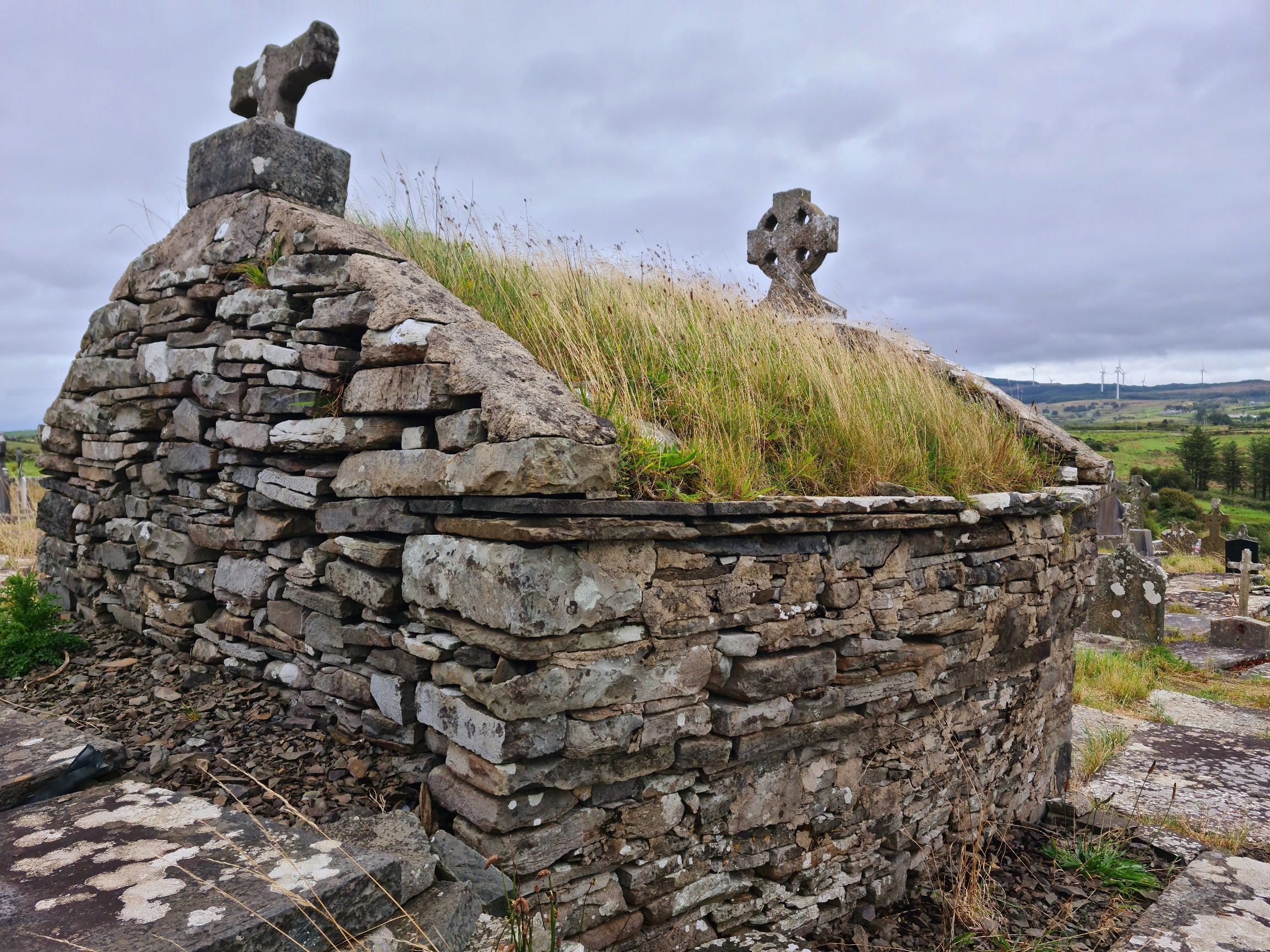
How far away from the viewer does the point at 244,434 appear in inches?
152

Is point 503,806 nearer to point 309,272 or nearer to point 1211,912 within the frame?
point 309,272

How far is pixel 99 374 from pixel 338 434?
257cm

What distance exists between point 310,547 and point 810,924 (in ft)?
9.90

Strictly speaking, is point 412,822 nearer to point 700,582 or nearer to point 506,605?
point 506,605

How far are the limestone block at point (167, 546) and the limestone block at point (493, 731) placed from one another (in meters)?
2.06

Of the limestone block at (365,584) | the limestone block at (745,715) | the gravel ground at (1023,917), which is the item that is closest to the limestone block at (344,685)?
the limestone block at (365,584)

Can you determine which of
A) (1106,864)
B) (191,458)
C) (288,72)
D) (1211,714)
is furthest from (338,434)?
(1211,714)

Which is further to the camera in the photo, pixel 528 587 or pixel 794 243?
pixel 794 243

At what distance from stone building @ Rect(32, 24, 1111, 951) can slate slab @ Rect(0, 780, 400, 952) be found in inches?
23.5

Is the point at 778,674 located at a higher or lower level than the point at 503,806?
higher

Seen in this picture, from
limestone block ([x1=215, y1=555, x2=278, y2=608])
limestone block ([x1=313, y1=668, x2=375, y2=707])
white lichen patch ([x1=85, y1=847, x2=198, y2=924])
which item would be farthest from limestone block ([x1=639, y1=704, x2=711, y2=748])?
limestone block ([x1=215, y1=555, x2=278, y2=608])

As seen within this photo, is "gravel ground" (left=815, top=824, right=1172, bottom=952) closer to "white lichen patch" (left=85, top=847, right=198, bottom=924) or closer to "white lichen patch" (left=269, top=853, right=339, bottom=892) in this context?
"white lichen patch" (left=269, top=853, right=339, bottom=892)

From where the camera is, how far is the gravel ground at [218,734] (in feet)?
10.4

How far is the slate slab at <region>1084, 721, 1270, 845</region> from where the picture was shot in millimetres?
5336
